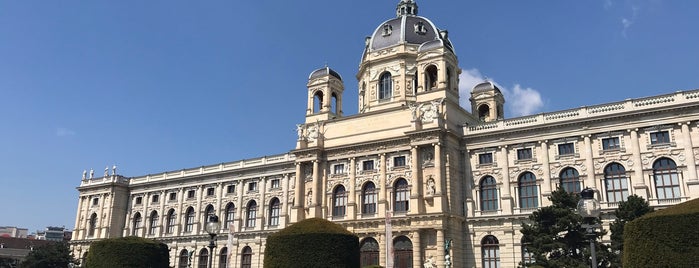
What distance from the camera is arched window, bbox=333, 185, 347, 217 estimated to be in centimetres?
5341

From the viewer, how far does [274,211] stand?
62938 millimetres

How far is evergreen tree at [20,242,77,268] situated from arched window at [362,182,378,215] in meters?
38.6

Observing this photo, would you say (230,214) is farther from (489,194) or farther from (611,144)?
(611,144)

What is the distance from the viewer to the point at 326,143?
56.1m

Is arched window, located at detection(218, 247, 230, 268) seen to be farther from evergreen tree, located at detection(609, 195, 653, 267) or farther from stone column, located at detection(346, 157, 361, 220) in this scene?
evergreen tree, located at detection(609, 195, 653, 267)

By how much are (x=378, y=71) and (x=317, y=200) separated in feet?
53.2

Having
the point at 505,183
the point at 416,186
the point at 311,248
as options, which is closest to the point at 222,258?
the point at 416,186

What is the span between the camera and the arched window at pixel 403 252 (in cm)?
4756

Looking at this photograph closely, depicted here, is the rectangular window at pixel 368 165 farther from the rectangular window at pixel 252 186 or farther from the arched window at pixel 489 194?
the rectangular window at pixel 252 186

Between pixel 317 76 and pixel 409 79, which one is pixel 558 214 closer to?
pixel 409 79

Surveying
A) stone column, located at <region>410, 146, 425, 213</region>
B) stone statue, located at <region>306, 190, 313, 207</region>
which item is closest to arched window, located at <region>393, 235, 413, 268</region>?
stone column, located at <region>410, 146, 425, 213</region>

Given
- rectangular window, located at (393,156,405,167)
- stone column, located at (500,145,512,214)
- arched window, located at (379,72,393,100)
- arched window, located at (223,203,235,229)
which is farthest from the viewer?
arched window, located at (223,203,235,229)

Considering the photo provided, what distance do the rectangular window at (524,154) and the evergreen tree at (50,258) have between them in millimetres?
53052

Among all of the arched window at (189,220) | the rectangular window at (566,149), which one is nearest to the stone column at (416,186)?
the rectangular window at (566,149)
